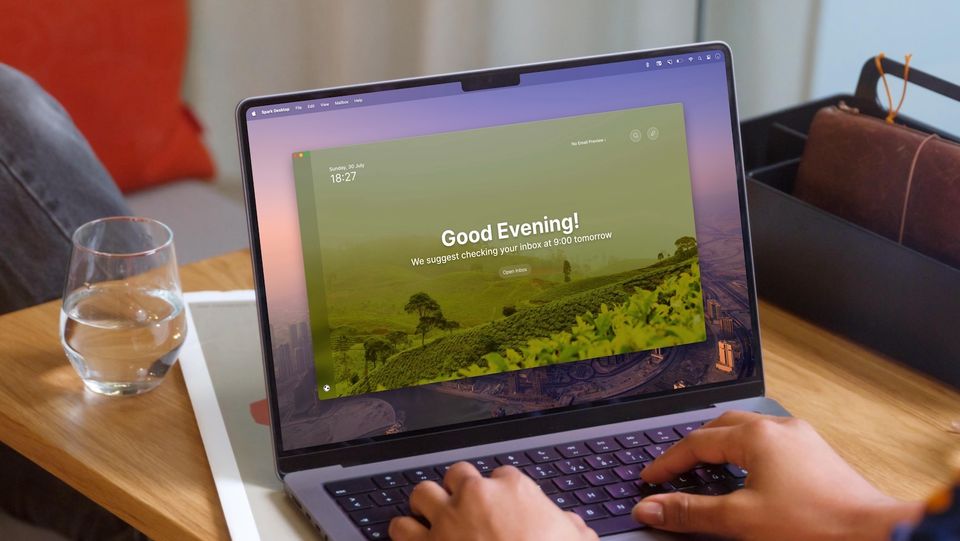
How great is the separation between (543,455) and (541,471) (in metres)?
0.02

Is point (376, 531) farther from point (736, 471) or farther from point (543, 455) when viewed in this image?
point (736, 471)

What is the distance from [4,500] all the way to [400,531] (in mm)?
657

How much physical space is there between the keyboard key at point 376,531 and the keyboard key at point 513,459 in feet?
0.40

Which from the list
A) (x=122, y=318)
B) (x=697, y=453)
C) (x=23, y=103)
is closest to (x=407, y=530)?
(x=697, y=453)

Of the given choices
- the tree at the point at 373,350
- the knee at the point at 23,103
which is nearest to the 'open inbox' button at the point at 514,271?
the tree at the point at 373,350

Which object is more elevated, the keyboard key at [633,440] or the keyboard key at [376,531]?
the keyboard key at [376,531]

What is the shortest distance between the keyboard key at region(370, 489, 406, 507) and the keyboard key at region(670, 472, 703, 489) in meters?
0.21

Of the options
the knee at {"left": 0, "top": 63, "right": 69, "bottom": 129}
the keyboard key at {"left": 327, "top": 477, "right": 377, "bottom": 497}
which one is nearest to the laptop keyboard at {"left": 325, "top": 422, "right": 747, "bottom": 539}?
the keyboard key at {"left": 327, "top": 477, "right": 377, "bottom": 497}

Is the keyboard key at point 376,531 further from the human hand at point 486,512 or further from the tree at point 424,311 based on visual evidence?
the tree at point 424,311

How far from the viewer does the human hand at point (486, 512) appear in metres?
0.73

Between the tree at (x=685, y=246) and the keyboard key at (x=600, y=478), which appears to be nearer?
the keyboard key at (x=600, y=478)

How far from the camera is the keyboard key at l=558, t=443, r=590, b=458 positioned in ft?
2.86

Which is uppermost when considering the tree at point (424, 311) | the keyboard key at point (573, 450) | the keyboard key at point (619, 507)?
the tree at point (424, 311)

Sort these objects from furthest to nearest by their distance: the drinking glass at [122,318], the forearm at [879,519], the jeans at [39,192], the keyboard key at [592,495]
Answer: the jeans at [39,192]
the drinking glass at [122,318]
the keyboard key at [592,495]
the forearm at [879,519]
